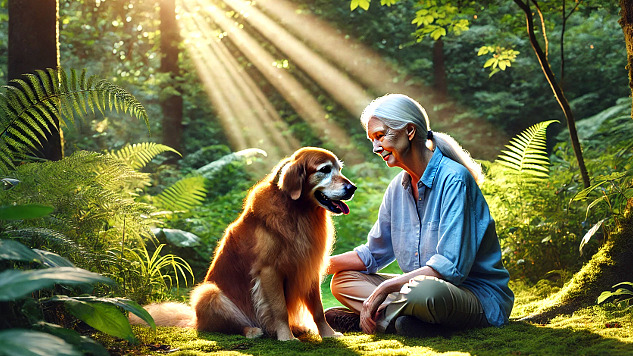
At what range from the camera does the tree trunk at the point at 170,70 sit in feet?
37.0

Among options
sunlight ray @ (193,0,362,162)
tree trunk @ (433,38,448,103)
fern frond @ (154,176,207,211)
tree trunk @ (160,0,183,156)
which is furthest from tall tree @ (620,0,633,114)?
tree trunk @ (433,38,448,103)

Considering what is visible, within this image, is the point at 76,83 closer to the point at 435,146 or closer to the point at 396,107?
the point at 396,107

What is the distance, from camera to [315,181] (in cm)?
342

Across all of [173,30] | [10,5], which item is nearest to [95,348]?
[10,5]

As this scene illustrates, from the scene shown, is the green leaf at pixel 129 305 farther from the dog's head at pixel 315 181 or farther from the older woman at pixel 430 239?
the older woman at pixel 430 239

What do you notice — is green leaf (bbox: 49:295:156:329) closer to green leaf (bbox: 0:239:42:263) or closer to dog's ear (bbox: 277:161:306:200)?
green leaf (bbox: 0:239:42:263)

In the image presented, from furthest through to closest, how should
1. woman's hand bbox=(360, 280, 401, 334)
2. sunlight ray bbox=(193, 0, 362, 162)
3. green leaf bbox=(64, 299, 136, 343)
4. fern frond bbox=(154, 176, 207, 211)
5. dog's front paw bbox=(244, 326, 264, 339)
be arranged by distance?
sunlight ray bbox=(193, 0, 362, 162)
fern frond bbox=(154, 176, 207, 211)
dog's front paw bbox=(244, 326, 264, 339)
woman's hand bbox=(360, 280, 401, 334)
green leaf bbox=(64, 299, 136, 343)

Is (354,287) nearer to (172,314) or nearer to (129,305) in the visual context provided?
(172,314)

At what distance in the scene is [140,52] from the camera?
1516cm

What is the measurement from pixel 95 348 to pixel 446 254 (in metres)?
1.91

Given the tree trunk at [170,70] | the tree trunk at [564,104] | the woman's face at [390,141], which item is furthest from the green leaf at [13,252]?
the tree trunk at [170,70]

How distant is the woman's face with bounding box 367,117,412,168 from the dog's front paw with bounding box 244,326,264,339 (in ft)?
4.33

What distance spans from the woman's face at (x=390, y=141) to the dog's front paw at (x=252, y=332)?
1.32 m

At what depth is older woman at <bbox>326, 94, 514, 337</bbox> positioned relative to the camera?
3.05 meters
